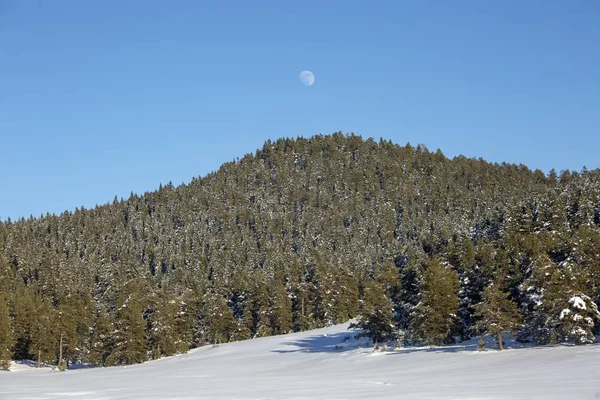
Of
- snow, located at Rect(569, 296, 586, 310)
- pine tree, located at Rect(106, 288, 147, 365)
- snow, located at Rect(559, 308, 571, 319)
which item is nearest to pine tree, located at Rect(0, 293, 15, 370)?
pine tree, located at Rect(106, 288, 147, 365)

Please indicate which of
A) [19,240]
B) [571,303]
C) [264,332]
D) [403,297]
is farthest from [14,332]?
[19,240]

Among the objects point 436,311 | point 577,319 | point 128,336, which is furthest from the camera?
point 128,336

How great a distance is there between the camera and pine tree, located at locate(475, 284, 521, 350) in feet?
117

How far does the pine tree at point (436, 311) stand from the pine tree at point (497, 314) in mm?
5596

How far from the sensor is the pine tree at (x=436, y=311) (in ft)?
141

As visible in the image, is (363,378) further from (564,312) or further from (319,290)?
(319,290)

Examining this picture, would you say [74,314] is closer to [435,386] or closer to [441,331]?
[441,331]

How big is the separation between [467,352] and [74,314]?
5621 cm

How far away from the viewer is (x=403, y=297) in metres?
52.0

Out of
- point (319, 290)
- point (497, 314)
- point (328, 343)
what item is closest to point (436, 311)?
point (497, 314)

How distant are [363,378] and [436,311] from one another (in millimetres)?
17621

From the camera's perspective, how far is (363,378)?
27.3m

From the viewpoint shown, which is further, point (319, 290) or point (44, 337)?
point (319, 290)

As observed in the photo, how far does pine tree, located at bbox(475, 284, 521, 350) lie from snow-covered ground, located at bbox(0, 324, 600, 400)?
160cm
